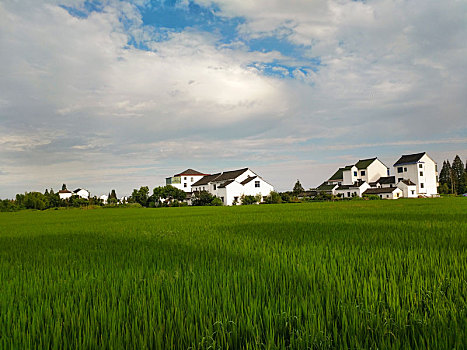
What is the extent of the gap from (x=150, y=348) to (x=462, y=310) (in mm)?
2099

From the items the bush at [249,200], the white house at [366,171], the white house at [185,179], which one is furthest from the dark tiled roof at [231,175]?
the white house at [366,171]

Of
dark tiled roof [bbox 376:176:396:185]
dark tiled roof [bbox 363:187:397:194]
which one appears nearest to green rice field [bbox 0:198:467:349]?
dark tiled roof [bbox 363:187:397:194]

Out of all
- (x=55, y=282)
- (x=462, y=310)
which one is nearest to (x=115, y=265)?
(x=55, y=282)

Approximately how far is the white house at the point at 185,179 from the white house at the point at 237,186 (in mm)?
9076

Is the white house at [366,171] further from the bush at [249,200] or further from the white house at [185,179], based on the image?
the white house at [185,179]

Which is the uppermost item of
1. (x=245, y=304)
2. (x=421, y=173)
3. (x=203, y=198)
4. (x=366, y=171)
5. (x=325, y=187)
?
(x=366, y=171)

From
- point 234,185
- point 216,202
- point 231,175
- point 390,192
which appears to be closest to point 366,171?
point 390,192

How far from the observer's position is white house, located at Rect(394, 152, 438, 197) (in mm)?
55906

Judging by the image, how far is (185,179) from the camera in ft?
230

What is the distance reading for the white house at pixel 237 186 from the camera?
2015 inches

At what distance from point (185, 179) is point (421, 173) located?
43358 millimetres

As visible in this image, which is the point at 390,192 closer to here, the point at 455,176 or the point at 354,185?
the point at 354,185

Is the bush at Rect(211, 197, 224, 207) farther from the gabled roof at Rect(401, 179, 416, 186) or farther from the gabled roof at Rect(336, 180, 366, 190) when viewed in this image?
the gabled roof at Rect(401, 179, 416, 186)

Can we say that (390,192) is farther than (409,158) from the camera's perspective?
No
